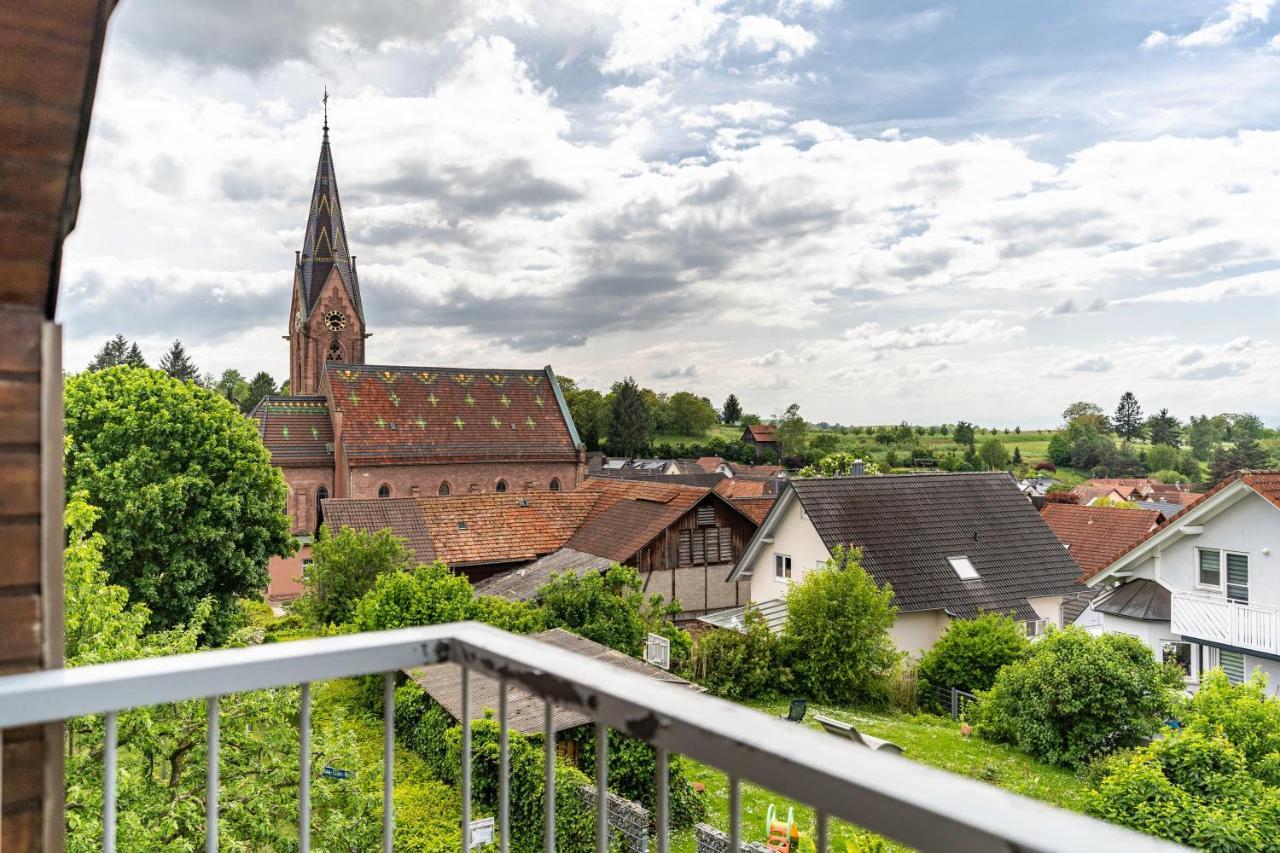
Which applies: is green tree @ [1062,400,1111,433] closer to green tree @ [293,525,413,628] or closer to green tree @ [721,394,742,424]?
green tree @ [721,394,742,424]

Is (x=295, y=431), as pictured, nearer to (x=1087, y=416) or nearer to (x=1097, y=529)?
(x=1097, y=529)

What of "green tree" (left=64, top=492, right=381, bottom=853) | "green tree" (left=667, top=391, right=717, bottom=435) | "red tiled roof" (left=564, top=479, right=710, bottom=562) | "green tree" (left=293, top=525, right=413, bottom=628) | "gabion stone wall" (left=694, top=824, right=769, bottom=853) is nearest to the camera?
"green tree" (left=64, top=492, right=381, bottom=853)

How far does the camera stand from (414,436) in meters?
35.0

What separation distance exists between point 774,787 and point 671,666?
16.7 m

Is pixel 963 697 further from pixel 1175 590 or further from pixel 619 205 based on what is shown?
pixel 619 205

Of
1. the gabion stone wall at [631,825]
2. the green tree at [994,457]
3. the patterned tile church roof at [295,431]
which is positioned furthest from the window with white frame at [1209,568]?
the green tree at [994,457]

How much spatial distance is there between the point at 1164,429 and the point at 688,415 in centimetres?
5479

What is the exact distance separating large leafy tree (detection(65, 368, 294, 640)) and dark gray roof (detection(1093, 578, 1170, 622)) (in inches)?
739

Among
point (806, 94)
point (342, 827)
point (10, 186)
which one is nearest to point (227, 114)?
point (342, 827)

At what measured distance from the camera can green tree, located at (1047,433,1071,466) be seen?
8884cm

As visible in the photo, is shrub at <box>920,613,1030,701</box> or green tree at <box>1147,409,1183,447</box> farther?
green tree at <box>1147,409,1183,447</box>

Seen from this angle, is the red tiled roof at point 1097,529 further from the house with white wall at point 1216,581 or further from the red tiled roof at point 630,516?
the red tiled roof at point 630,516

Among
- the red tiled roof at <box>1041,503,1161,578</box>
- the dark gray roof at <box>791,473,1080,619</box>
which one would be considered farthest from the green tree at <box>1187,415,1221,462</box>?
the dark gray roof at <box>791,473,1080,619</box>

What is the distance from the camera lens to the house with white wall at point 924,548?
63.3ft
